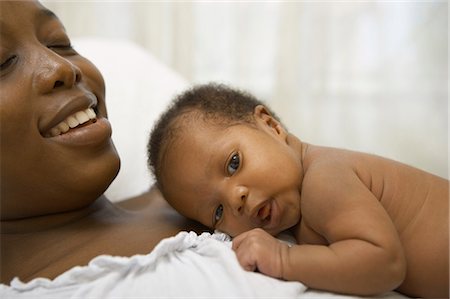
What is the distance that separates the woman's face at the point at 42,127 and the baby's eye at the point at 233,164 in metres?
0.28

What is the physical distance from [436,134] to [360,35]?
0.61 m

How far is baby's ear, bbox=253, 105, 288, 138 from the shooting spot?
122 centimetres

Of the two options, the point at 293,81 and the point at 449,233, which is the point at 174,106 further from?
the point at 293,81

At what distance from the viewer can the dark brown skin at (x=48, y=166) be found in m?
1.03

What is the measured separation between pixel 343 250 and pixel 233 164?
1.14 feet

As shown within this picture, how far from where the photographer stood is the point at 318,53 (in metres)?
2.44

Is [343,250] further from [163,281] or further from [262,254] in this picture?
[163,281]

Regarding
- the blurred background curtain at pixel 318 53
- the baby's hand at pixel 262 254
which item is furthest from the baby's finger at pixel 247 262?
the blurred background curtain at pixel 318 53

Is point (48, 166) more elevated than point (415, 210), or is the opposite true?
point (48, 166)

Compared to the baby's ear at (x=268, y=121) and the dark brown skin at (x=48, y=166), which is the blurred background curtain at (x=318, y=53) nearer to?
the baby's ear at (x=268, y=121)

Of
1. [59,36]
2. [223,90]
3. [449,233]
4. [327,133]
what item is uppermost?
[59,36]

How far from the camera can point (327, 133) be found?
239cm

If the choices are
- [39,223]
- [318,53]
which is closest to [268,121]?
[39,223]

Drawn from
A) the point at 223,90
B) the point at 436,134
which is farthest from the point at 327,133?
the point at 223,90
